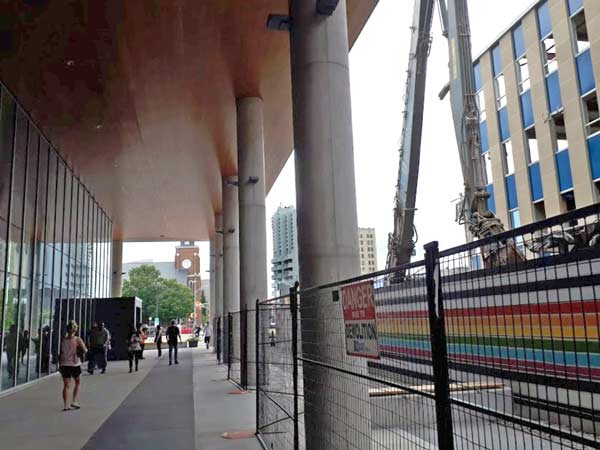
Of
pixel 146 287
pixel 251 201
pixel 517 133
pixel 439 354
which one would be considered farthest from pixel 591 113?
pixel 146 287

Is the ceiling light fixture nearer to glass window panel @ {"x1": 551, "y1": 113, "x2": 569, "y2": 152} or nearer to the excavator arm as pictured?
the excavator arm

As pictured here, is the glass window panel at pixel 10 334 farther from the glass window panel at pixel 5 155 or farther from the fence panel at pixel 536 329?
the fence panel at pixel 536 329

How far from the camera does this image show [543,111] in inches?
914

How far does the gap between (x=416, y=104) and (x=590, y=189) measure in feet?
→ 29.4

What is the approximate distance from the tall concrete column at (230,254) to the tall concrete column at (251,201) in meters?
7.66

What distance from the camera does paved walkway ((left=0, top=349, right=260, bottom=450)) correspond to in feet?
27.4

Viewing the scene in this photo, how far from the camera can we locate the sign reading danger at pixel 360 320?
3596 millimetres

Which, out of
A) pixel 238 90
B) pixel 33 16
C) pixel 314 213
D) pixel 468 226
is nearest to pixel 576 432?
pixel 314 213

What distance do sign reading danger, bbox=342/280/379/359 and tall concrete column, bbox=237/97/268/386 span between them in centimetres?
1270

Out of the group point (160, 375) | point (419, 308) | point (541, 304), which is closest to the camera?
point (541, 304)

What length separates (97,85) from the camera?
15.9m

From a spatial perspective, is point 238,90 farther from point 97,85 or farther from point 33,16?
point 33,16

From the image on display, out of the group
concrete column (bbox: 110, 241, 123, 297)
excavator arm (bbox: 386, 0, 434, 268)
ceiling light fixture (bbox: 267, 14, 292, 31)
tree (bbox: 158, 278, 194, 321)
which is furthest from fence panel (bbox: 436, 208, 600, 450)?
tree (bbox: 158, 278, 194, 321)

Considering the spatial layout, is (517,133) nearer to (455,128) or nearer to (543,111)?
(543,111)
